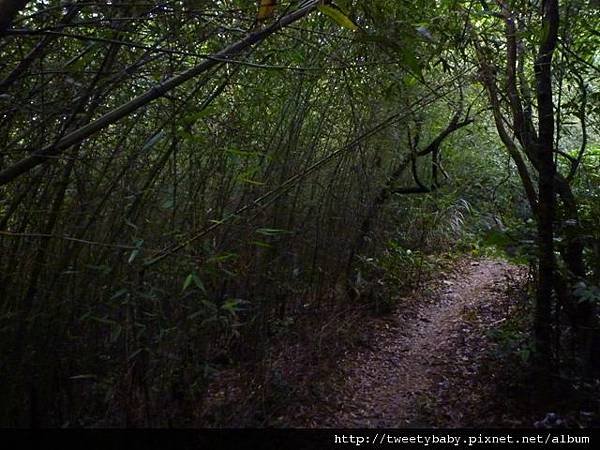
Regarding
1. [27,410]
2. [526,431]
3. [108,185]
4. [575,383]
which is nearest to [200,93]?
[108,185]

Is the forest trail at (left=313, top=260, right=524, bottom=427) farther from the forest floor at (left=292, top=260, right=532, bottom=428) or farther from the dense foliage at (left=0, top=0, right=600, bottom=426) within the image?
the dense foliage at (left=0, top=0, right=600, bottom=426)

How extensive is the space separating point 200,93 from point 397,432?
7.05 feet

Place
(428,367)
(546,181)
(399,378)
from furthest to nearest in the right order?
(428,367) < (399,378) < (546,181)

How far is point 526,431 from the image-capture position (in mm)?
2814

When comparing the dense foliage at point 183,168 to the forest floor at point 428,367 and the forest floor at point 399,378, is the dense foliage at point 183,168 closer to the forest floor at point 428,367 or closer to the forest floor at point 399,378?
the forest floor at point 399,378

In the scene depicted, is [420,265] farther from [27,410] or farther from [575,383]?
[27,410]

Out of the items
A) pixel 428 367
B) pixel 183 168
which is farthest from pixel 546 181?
pixel 183 168

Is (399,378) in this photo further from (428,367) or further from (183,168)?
(183,168)

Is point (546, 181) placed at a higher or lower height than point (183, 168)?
higher

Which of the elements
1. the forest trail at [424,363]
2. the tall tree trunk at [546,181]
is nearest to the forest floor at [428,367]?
the forest trail at [424,363]

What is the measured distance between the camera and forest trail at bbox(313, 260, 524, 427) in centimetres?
329

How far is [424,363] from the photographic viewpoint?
13.5ft

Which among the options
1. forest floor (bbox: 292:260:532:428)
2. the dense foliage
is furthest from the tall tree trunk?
forest floor (bbox: 292:260:532:428)

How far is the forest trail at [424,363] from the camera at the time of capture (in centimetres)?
329
